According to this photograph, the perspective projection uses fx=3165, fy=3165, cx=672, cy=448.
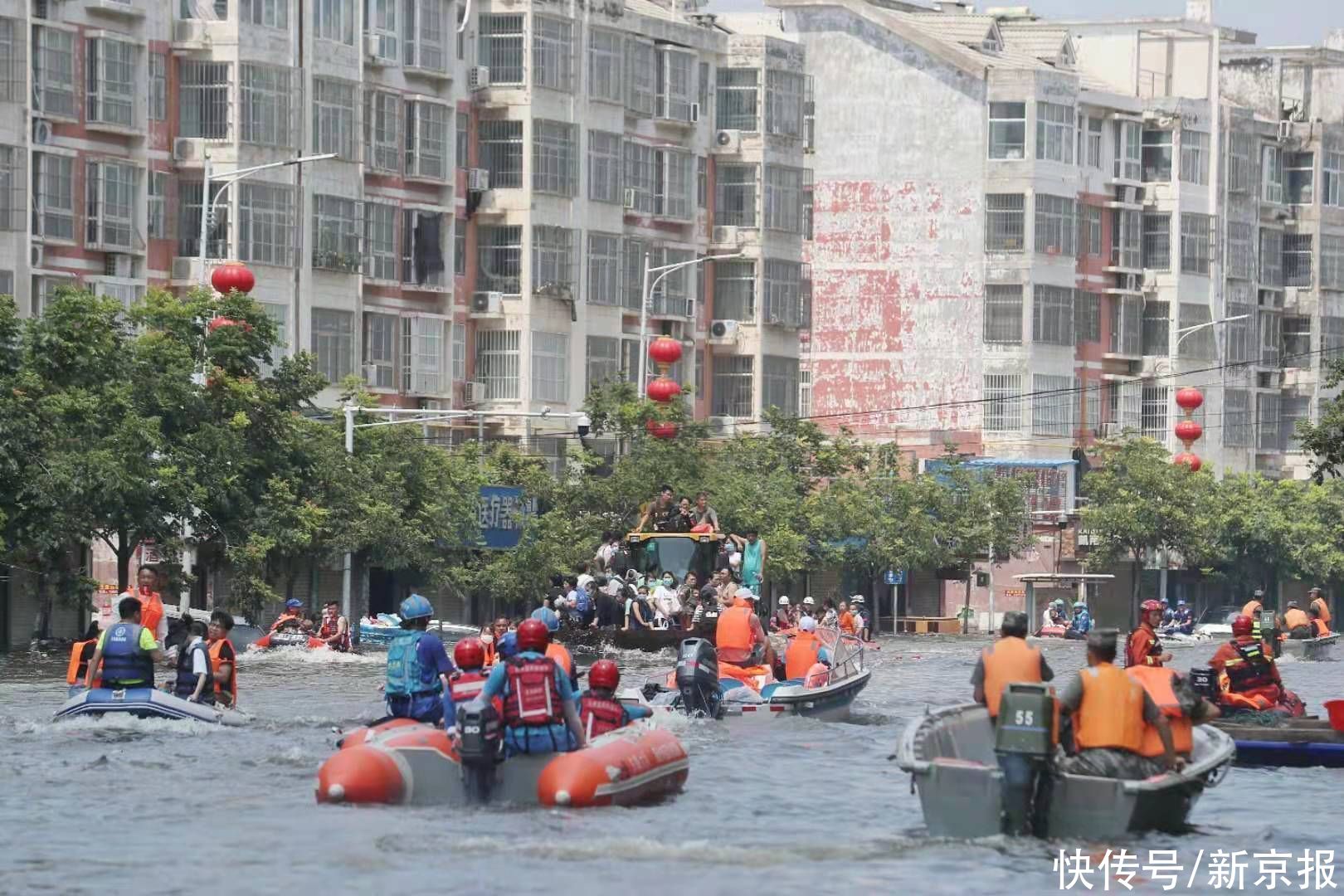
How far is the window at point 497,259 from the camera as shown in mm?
79188

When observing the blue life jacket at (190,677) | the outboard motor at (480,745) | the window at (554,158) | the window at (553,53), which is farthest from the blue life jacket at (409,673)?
the window at (553,53)

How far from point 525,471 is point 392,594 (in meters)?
4.25

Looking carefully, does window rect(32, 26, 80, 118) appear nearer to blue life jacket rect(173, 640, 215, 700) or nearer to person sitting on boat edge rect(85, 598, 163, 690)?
blue life jacket rect(173, 640, 215, 700)

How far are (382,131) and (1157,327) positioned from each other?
123ft

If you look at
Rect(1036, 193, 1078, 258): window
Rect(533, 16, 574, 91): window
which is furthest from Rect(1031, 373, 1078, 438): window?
Rect(533, 16, 574, 91): window

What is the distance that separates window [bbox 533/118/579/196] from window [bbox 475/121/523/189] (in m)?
0.42

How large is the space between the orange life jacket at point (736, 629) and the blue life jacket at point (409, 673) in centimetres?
1127

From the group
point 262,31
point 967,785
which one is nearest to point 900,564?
point 262,31

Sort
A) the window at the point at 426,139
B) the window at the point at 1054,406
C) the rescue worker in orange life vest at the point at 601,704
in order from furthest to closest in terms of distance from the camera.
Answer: the window at the point at 1054,406
the window at the point at 426,139
the rescue worker in orange life vest at the point at 601,704

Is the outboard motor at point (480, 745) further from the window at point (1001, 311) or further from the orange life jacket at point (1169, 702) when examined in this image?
the window at point (1001, 311)

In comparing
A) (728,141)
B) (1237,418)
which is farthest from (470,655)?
(1237,418)

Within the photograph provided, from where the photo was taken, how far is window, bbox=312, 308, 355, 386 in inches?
2837

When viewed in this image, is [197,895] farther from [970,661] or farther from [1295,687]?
[970,661]

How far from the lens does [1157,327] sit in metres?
104
